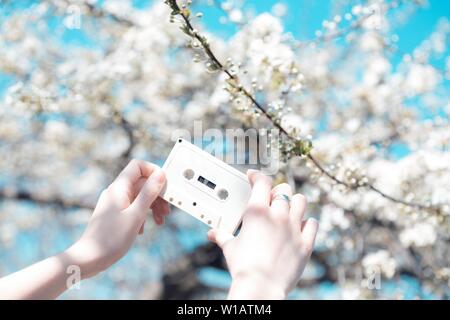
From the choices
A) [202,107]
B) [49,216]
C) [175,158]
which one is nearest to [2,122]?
[49,216]

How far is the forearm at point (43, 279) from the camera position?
0.74m

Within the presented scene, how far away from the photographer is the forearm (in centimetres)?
74

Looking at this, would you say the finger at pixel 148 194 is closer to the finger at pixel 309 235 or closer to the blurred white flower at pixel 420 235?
the finger at pixel 309 235

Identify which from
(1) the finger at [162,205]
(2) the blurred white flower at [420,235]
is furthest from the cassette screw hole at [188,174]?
(2) the blurred white flower at [420,235]

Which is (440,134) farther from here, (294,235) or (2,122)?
(2,122)

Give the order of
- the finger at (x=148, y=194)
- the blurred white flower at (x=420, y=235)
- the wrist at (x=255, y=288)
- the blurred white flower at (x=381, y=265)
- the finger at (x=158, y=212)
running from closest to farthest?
1. the wrist at (x=255, y=288)
2. the finger at (x=148, y=194)
3. the finger at (x=158, y=212)
4. the blurred white flower at (x=381, y=265)
5. the blurred white flower at (x=420, y=235)

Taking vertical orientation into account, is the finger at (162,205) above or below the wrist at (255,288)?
above

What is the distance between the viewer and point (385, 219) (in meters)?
3.47

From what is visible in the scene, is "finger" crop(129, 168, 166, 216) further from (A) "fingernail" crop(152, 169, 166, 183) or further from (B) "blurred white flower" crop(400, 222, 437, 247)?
(B) "blurred white flower" crop(400, 222, 437, 247)

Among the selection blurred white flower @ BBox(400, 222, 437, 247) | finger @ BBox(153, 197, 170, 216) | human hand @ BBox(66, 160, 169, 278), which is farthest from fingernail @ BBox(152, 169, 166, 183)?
blurred white flower @ BBox(400, 222, 437, 247)

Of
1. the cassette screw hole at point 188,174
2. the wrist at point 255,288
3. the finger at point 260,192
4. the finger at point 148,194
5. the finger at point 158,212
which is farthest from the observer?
the cassette screw hole at point 188,174

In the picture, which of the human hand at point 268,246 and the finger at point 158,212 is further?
the finger at point 158,212

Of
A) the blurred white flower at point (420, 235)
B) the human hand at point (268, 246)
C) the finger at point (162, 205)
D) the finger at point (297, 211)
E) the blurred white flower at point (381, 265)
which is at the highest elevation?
the blurred white flower at point (420, 235)

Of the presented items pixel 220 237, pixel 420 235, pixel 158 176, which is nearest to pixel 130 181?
pixel 158 176
